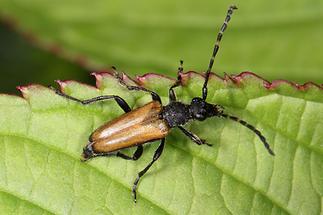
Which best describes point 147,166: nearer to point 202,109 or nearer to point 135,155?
point 135,155

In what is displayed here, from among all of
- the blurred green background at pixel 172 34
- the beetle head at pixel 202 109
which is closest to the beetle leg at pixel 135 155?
the beetle head at pixel 202 109

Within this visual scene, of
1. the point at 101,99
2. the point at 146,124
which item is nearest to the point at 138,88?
the point at 101,99

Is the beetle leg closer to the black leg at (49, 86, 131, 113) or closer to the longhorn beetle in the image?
the longhorn beetle

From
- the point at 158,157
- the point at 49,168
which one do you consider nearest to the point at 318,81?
the point at 158,157

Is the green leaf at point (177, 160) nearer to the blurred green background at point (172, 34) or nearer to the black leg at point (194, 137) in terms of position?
the black leg at point (194, 137)

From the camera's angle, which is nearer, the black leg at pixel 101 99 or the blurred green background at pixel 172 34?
the black leg at pixel 101 99

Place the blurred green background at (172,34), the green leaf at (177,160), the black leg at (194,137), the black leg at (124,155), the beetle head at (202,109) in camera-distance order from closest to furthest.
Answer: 1. the green leaf at (177,160)
2. the black leg at (124,155)
3. the black leg at (194,137)
4. the beetle head at (202,109)
5. the blurred green background at (172,34)

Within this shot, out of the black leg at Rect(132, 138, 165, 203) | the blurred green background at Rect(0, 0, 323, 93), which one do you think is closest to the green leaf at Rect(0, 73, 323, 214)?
the black leg at Rect(132, 138, 165, 203)
